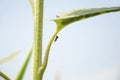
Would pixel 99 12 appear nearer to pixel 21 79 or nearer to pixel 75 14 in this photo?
pixel 75 14

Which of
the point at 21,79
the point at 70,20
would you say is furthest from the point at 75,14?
the point at 21,79

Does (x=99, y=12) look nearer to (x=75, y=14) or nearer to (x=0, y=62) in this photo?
(x=75, y=14)

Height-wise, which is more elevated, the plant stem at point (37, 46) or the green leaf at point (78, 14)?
the green leaf at point (78, 14)

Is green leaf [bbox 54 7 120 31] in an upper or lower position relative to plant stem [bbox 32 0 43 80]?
upper

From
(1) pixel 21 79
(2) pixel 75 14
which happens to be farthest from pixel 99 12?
(1) pixel 21 79
